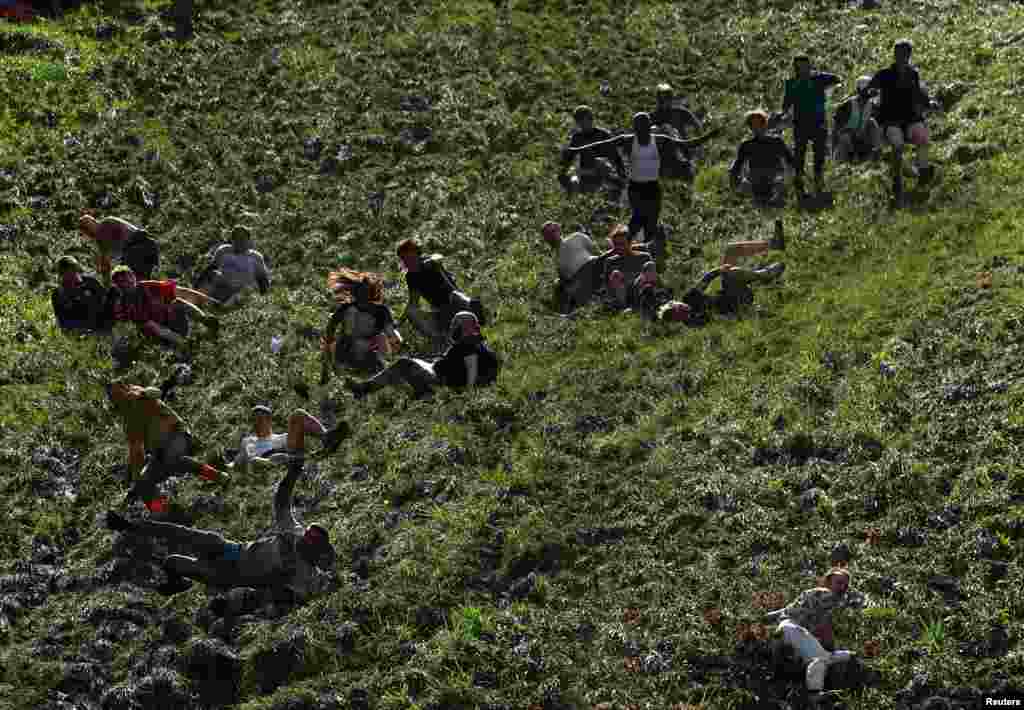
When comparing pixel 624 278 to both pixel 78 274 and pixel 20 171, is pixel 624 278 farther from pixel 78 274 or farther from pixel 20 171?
pixel 20 171

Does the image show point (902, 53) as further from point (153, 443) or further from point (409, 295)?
point (153, 443)

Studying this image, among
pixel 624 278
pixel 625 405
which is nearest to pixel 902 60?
pixel 624 278

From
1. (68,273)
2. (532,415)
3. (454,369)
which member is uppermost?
(68,273)

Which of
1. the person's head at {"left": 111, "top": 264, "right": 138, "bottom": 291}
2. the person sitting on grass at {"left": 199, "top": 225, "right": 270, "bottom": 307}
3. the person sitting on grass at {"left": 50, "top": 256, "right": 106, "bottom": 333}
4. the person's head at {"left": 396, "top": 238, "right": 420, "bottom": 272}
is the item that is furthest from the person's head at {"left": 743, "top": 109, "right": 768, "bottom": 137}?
the person sitting on grass at {"left": 50, "top": 256, "right": 106, "bottom": 333}

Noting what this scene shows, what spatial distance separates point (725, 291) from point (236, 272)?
972cm

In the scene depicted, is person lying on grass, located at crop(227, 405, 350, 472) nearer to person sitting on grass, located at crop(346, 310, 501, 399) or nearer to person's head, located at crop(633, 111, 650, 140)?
person sitting on grass, located at crop(346, 310, 501, 399)

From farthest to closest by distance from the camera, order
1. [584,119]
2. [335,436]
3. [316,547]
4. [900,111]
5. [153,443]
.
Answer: [584,119]
[900,111]
[153,443]
[335,436]
[316,547]

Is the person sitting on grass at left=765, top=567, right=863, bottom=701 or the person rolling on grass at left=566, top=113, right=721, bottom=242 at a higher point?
the person rolling on grass at left=566, top=113, right=721, bottom=242

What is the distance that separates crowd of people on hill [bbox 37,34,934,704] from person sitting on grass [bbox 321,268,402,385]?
0.02 metres

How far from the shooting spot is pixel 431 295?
79.2 ft

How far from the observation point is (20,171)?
31.6m

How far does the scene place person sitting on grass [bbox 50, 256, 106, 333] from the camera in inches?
993

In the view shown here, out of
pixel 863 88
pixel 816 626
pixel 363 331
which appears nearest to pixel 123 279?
pixel 363 331

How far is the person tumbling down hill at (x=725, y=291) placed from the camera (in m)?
23.8
